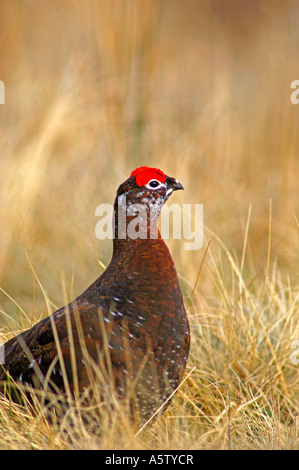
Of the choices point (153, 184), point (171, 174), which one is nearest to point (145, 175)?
point (153, 184)

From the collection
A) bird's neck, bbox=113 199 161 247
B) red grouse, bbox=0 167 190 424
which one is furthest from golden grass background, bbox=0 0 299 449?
bird's neck, bbox=113 199 161 247

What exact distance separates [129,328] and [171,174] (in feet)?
11.1

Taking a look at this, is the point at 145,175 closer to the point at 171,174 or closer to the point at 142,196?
the point at 142,196

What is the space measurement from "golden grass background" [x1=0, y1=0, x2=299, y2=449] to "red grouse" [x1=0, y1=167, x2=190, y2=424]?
0.26 metres

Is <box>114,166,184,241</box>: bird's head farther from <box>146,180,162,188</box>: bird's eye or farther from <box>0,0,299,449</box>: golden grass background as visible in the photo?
<box>0,0,299,449</box>: golden grass background

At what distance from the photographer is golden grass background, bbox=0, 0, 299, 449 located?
3486 mm

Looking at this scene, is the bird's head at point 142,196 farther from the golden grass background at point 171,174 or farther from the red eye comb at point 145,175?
the golden grass background at point 171,174

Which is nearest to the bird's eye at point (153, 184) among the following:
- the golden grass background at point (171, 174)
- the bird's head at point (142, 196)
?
the bird's head at point (142, 196)

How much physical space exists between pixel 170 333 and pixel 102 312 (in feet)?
1.03

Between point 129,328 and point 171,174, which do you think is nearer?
point 129,328

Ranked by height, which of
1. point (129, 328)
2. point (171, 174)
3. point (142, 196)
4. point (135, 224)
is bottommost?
point (129, 328)

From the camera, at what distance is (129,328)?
269cm

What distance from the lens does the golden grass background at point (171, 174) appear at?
11.4ft

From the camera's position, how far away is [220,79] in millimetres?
7562
